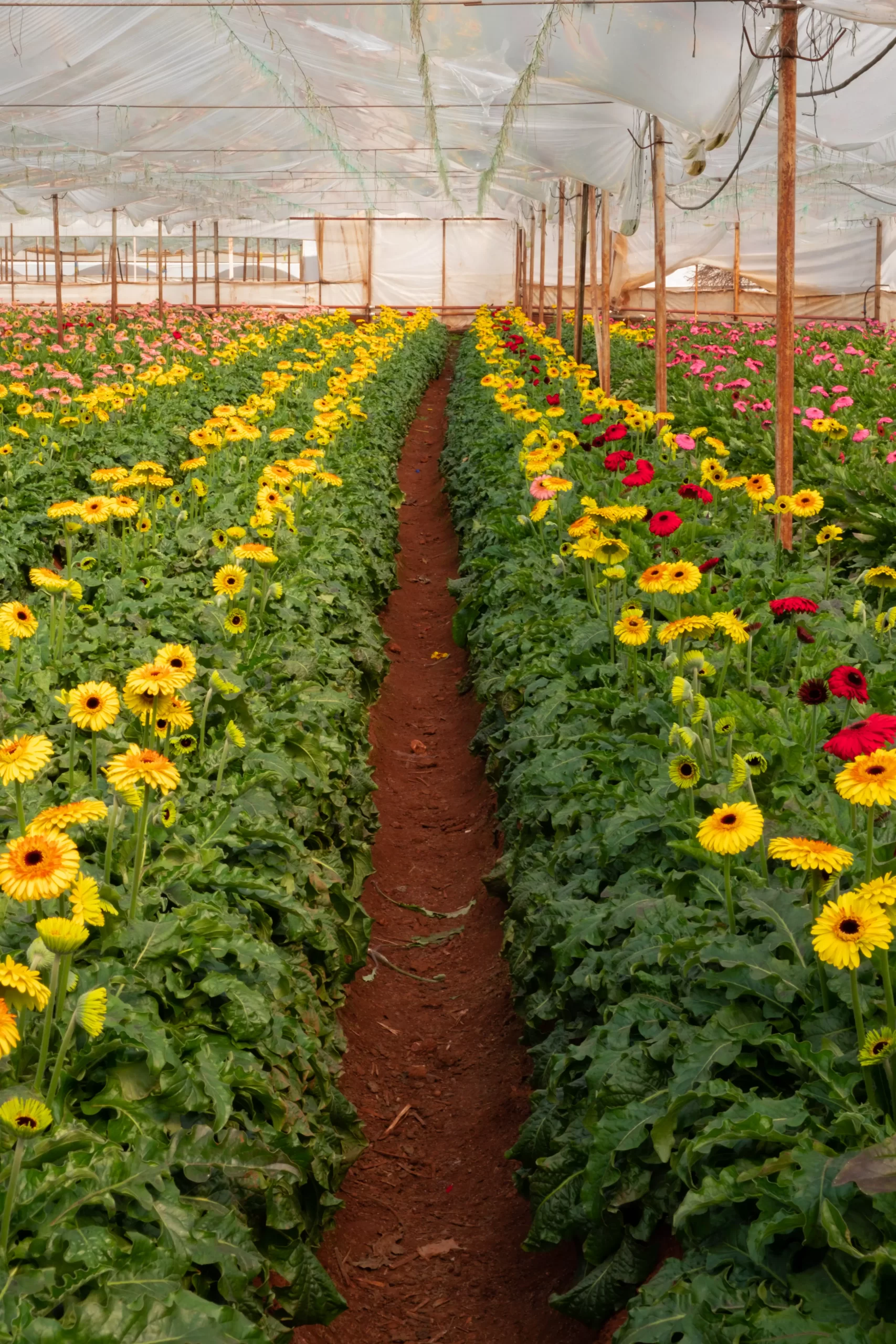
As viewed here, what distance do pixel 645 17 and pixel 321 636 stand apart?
577 cm

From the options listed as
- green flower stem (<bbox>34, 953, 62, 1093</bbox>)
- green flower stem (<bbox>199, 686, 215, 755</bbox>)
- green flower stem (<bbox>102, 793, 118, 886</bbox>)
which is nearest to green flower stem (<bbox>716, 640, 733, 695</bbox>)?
green flower stem (<bbox>199, 686, 215, 755</bbox>)

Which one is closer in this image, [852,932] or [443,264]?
[852,932]

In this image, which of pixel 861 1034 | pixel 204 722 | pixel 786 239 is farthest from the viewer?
pixel 786 239

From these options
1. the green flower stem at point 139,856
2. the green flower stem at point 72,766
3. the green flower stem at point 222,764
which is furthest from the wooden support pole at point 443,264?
the green flower stem at point 139,856

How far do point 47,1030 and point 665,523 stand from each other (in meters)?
3.15

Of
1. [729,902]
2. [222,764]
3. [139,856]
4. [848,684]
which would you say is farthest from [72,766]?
[848,684]

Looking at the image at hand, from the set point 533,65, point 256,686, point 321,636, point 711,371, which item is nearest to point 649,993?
point 256,686

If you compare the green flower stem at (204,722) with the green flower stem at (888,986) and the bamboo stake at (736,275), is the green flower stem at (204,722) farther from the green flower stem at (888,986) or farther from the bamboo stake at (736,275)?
the bamboo stake at (736,275)

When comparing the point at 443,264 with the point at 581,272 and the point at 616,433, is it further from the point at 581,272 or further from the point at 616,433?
the point at 616,433

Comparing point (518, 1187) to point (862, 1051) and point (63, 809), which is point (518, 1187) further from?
point (63, 809)

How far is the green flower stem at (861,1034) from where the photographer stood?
2.38 metres

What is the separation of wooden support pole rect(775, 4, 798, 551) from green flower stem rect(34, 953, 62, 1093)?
4914 mm

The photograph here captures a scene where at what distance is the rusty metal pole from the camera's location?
410 inches

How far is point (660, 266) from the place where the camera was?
10.9m
